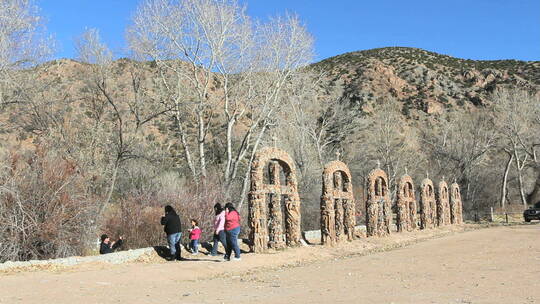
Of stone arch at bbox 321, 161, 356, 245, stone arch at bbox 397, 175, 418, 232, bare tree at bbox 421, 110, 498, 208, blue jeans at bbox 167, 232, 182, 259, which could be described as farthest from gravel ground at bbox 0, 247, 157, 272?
bare tree at bbox 421, 110, 498, 208

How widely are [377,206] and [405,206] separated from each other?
4.91 meters

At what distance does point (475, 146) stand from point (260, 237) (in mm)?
37157

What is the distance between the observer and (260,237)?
16578 mm

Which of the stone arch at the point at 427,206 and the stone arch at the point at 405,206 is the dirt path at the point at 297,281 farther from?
the stone arch at the point at 427,206

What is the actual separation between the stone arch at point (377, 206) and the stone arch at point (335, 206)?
218cm

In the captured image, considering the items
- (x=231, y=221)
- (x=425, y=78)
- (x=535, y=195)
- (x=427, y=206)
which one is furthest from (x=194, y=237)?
(x=425, y=78)

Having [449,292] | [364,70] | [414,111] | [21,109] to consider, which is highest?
[364,70]

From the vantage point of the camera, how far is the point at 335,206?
2036 cm

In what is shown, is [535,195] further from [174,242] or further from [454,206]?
[174,242]

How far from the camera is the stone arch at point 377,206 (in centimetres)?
2311

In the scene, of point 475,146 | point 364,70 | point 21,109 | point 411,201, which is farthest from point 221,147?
point 364,70

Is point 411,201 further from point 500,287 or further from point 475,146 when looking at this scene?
point 475,146

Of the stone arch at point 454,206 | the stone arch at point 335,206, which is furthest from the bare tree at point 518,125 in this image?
the stone arch at point 335,206

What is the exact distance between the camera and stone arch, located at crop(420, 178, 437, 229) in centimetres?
3022
